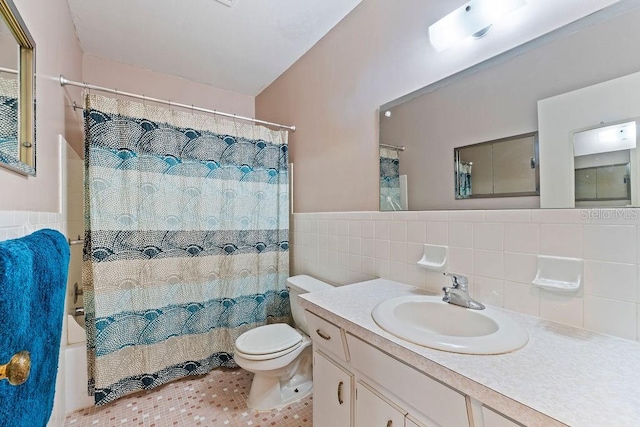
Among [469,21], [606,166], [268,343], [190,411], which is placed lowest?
[190,411]

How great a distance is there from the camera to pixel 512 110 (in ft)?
3.35

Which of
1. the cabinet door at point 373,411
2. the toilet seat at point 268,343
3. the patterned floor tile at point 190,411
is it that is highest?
the cabinet door at point 373,411

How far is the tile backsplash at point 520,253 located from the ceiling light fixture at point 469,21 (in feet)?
2.35

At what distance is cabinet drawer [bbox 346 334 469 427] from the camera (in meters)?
0.65

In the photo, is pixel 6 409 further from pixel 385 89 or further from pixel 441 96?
pixel 385 89

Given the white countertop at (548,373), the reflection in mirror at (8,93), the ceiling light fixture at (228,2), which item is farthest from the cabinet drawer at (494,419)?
the ceiling light fixture at (228,2)

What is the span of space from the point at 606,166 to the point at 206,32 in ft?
7.33

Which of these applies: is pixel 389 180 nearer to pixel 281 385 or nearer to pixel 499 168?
pixel 499 168

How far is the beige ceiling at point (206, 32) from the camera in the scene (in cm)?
165

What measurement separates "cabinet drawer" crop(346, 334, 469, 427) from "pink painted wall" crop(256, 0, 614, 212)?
2.77 ft

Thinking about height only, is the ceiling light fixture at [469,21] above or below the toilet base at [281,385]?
above

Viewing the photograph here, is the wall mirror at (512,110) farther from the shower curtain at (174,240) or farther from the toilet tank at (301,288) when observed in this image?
the shower curtain at (174,240)

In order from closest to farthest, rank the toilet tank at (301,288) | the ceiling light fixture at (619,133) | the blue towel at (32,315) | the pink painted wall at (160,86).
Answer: the blue towel at (32,315)
the ceiling light fixture at (619,133)
the toilet tank at (301,288)
the pink painted wall at (160,86)

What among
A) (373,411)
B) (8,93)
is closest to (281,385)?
(373,411)
